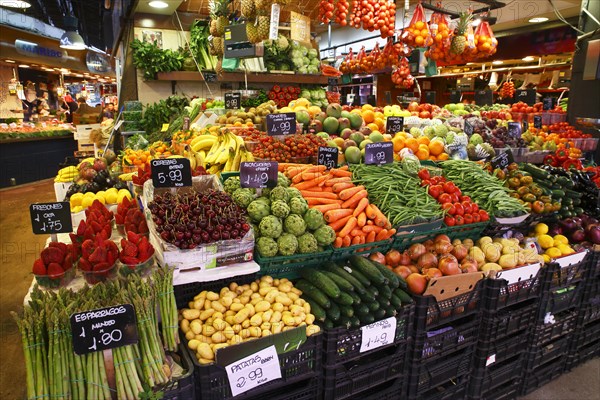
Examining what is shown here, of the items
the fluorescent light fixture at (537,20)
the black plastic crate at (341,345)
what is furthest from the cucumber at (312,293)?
the fluorescent light fixture at (537,20)

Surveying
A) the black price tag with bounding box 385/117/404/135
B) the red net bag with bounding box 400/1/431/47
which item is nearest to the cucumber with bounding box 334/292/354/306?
the black price tag with bounding box 385/117/404/135

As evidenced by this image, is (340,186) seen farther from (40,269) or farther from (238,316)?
(40,269)

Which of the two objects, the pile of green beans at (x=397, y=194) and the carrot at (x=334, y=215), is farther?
the pile of green beans at (x=397, y=194)

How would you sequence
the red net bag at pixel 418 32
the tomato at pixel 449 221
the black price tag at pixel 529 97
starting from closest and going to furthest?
the tomato at pixel 449 221 < the red net bag at pixel 418 32 < the black price tag at pixel 529 97

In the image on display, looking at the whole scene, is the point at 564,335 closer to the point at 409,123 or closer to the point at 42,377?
the point at 409,123

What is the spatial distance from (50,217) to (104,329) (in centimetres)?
100

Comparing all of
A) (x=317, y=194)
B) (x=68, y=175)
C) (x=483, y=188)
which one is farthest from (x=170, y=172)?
(x=483, y=188)

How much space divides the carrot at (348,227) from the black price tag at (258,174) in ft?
1.59

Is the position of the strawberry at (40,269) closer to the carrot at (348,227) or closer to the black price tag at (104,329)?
the black price tag at (104,329)

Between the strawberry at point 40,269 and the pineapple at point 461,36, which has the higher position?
the pineapple at point 461,36

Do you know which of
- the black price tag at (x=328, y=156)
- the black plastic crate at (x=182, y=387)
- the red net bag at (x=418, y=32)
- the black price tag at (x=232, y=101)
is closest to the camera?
the black plastic crate at (x=182, y=387)

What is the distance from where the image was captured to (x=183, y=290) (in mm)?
2027

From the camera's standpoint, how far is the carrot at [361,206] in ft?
8.05

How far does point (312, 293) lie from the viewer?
2.05 m
